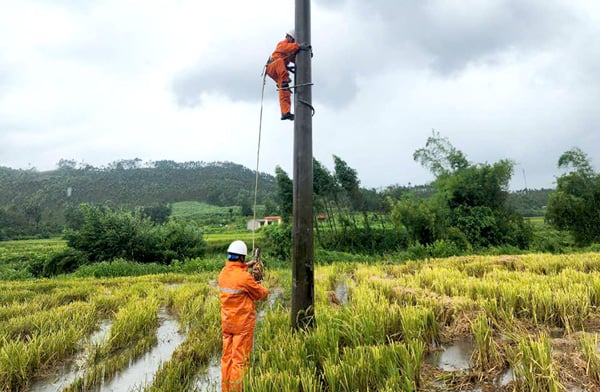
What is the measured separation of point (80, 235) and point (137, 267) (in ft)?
16.3

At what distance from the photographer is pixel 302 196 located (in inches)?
142

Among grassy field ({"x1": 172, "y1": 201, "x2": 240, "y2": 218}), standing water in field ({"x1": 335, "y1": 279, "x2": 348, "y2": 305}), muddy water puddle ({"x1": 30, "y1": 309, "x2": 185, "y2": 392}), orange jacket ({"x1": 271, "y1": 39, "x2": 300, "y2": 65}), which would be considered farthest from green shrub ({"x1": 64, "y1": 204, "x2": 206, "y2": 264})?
grassy field ({"x1": 172, "y1": 201, "x2": 240, "y2": 218})

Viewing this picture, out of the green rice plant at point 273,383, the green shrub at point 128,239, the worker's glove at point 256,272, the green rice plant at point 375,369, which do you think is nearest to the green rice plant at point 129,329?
the worker's glove at point 256,272

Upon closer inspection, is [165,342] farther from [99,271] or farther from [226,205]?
[226,205]

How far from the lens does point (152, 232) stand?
1923cm

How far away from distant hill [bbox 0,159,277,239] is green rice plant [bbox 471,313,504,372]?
49054mm

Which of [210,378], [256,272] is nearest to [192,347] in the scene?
[210,378]

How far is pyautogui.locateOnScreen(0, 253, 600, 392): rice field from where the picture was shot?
9.45 ft

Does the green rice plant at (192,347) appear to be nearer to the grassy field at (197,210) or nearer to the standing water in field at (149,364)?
the standing water in field at (149,364)

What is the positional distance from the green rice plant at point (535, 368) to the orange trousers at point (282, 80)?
3647 mm

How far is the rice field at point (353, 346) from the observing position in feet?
9.45

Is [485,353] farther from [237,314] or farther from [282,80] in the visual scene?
[282,80]

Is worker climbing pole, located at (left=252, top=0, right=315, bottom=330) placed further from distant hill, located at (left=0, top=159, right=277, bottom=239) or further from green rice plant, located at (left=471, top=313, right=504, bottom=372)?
distant hill, located at (left=0, top=159, right=277, bottom=239)

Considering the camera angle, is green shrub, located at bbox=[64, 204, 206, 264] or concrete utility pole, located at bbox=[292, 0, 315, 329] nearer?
concrete utility pole, located at bbox=[292, 0, 315, 329]
